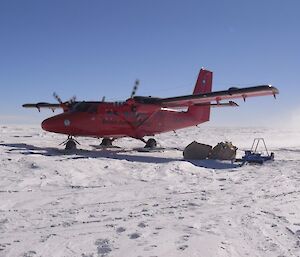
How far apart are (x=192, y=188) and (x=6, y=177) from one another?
4.84 m

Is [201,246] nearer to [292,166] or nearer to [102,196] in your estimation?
[102,196]

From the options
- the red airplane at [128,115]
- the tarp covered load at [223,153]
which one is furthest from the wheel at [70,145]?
the tarp covered load at [223,153]

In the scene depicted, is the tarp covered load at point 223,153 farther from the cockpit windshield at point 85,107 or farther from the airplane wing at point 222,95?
the cockpit windshield at point 85,107

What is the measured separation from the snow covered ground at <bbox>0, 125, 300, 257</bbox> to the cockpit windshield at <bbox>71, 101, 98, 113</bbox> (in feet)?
21.9

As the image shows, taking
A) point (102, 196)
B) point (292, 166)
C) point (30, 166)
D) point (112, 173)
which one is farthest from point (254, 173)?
point (30, 166)

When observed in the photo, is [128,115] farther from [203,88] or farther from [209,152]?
[203,88]

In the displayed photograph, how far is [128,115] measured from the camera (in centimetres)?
2048

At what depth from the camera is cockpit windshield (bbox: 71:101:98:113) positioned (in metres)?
19.3

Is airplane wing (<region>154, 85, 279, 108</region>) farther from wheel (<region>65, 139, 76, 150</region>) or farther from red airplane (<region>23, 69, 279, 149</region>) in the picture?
wheel (<region>65, 139, 76, 150</region>)

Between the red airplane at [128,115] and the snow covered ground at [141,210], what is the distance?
19.2 ft

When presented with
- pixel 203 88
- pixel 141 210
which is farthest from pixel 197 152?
pixel 203 88

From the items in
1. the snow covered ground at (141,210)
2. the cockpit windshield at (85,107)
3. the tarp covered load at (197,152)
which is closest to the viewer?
the snow covered ground at (141,210)

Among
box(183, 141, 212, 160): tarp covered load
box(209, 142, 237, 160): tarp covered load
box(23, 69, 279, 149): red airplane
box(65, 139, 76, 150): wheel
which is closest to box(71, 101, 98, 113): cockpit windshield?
box(23, 69, 279, 149): red airplane

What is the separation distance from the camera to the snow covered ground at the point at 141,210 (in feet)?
18.8
